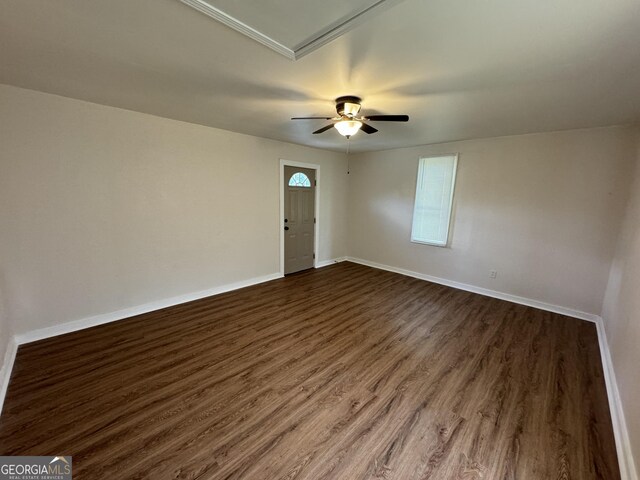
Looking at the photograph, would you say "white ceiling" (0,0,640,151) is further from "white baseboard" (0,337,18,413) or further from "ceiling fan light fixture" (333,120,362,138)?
"white baseboard" (0,337,18,413)

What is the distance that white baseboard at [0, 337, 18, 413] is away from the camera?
189cm

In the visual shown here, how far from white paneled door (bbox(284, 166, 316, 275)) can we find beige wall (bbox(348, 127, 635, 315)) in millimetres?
1797

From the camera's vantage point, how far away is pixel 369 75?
191cm

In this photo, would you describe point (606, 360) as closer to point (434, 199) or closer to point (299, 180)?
point (434, 199)

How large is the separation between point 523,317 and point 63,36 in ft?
16.9

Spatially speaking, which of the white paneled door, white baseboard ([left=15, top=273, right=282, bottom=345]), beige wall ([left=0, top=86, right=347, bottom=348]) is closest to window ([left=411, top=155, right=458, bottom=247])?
the white paneled door

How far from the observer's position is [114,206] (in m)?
2.90

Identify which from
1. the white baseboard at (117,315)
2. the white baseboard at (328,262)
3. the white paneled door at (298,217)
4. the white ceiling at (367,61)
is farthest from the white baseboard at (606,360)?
the white baseboard at (117,315)

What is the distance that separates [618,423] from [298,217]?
4.38 metres

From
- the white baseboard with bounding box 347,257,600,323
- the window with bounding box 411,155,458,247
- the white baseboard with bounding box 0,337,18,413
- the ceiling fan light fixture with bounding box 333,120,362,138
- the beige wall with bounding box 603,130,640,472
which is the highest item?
the ceiling fan light fixture with bounding box 333,120,362,138

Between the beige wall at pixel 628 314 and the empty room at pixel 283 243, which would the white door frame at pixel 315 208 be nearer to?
the empty room at pixel 283 243

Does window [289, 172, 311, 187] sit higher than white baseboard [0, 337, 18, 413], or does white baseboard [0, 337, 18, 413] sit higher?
window [289, 172, 311, 187]

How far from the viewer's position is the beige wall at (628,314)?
1.61 metres

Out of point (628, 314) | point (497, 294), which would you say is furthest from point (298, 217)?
point (628, 314)
